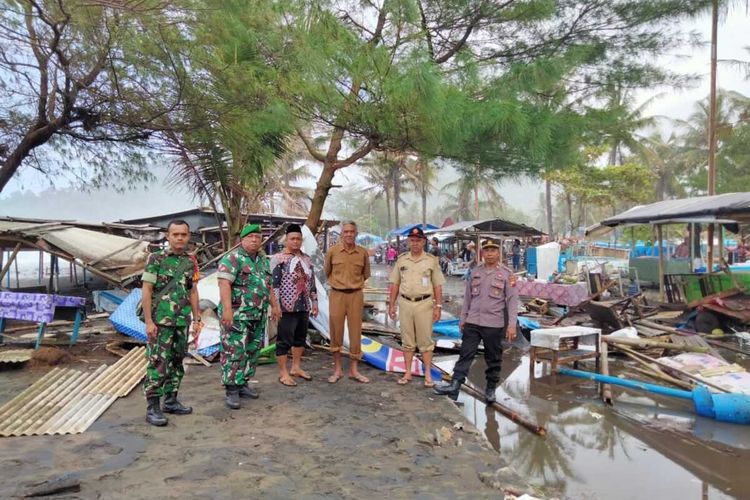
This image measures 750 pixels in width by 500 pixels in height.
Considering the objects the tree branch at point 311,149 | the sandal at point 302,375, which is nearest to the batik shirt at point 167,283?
the sandal at point 302,375

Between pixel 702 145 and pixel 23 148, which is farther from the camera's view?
pixel 702 145

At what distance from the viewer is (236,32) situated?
531cm

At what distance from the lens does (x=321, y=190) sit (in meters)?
7.02

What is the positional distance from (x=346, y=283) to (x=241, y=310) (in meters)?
1.19

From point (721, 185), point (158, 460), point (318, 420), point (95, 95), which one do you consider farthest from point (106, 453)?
point (721, 185)

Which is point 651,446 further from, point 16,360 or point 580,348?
point 16,360

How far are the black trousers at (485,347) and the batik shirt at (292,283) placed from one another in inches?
61.4

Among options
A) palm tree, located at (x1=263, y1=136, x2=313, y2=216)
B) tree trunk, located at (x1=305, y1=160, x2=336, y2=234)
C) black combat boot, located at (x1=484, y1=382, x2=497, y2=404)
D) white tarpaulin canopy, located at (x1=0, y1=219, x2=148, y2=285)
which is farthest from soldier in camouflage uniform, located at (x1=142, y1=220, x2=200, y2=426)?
palm tree, located at (x1=263, y1=136, x2=313, y2=216)

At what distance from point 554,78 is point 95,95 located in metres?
4.91

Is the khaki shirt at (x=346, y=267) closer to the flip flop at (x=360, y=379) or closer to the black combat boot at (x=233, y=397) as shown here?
the flip flop at (x=360, y=379)

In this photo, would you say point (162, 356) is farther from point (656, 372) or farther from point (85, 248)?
point (656, 372)

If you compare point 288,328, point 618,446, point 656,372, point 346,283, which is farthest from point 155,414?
point 656,372

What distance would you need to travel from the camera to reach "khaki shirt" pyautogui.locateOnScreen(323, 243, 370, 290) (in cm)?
500

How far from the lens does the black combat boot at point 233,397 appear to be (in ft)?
13.7
